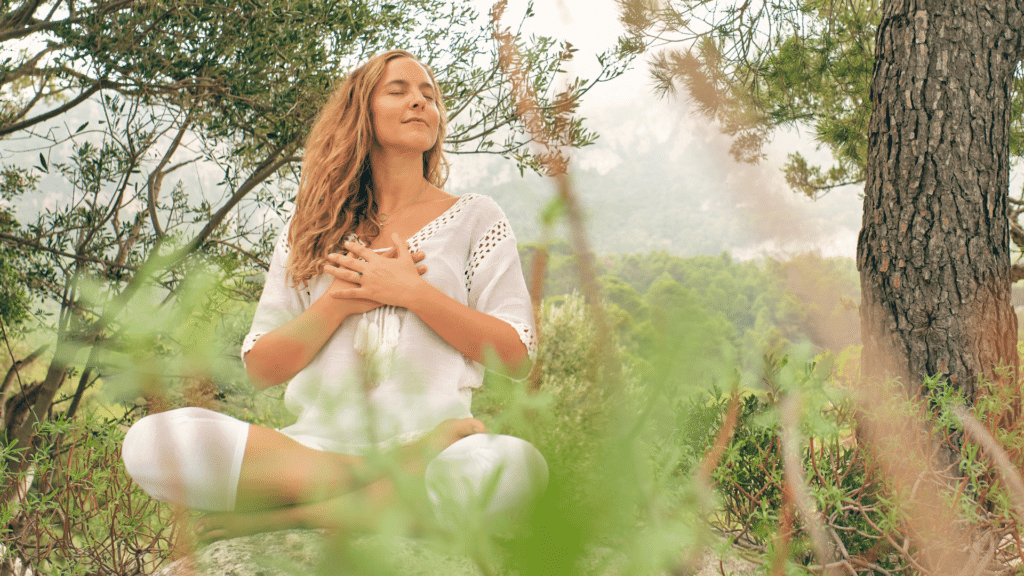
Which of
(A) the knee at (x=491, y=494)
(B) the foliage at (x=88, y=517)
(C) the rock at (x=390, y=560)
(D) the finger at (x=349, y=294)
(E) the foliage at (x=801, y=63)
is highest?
(E) the foliage at (x=801, y=63)

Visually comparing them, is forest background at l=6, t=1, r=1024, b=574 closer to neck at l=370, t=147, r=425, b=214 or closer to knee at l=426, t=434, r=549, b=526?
knee at l=426, t=434, r=549, b=526

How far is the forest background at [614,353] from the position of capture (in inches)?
10.5

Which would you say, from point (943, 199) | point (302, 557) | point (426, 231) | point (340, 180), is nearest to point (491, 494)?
point (302, 557)

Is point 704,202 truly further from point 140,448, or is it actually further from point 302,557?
point 140,448

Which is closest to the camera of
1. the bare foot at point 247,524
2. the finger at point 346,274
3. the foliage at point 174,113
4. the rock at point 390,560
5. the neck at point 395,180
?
the rock at point 390,560

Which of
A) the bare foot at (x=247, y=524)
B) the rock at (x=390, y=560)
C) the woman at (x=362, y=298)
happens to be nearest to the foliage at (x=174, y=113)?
the woman at (x=362, y=298)

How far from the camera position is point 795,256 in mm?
310

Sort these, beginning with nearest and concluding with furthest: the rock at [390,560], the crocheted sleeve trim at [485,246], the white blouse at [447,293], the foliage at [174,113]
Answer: the rock at [390,560]
the white blouse at [447,293]
the crocheted sleeve trim at [485,246]
the foliage at [174,113]

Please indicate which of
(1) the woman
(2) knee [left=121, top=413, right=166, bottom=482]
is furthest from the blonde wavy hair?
(2) knee [left=121, top=413, right=166, bottom=482]

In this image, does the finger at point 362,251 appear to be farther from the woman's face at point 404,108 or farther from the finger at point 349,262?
the woman's face at point 404,108

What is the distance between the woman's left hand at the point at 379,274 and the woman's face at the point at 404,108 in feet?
1.20

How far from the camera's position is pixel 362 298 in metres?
1.54

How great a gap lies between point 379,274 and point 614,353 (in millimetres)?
1318

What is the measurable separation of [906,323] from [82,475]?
2476 mm
